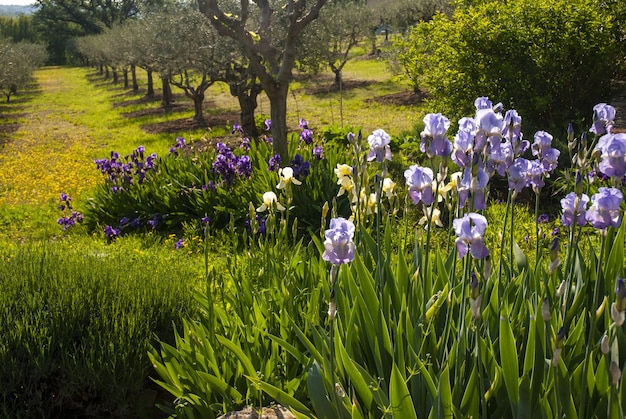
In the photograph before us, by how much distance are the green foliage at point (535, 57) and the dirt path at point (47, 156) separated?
19.0 feet

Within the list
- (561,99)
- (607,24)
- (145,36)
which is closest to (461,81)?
(561,99)

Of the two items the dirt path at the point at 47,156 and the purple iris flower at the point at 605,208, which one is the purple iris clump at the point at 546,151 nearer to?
the purple iris flower at the point at 605,208

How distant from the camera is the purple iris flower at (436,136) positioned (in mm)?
1812

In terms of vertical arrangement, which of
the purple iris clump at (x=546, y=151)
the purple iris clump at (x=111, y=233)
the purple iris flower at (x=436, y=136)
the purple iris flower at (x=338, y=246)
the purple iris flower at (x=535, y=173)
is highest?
the purple iris flower at (x=436, y=136)

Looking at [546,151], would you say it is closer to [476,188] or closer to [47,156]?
[476,188]

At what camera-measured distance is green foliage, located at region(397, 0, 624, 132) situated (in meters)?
7.17

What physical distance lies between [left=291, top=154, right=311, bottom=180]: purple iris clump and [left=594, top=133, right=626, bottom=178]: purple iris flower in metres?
3.83

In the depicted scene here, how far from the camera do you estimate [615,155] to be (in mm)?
1470

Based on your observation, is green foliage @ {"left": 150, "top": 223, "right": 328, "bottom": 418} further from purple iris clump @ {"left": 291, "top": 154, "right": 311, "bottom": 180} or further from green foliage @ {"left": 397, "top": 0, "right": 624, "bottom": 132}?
green foliage @ {"left": 397, "top": 0, "right": 624, "bottom": 132}

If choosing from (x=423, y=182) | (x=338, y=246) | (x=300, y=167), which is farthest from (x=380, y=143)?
(x=300, y=167)

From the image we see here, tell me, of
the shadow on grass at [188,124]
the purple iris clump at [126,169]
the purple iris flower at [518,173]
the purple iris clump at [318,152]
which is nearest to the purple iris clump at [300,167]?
the purple iris clump at [318,152]

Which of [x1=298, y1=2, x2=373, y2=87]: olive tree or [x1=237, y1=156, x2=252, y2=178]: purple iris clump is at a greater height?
[x1=298, y1=2, x2=373, y2=87]: olive tree

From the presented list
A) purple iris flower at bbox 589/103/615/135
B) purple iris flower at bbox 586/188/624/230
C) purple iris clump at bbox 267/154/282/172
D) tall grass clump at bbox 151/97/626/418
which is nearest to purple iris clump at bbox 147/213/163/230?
purple iris clump at bbox 267/154/282/172

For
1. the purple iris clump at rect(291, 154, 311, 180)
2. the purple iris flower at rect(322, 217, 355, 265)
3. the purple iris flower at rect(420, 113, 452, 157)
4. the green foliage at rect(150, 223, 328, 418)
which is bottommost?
the green foliage at rect(150, 223, 328, 418)
